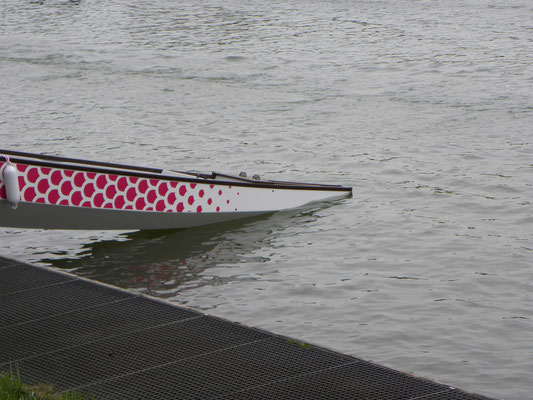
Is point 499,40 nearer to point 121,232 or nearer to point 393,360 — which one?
point 121,232

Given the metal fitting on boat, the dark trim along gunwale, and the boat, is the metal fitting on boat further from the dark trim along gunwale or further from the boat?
the dark trim along gunwale

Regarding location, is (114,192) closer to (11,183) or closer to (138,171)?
(138,171)

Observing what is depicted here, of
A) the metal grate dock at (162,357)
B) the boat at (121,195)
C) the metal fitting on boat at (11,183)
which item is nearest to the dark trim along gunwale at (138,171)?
the boat at (121,195)

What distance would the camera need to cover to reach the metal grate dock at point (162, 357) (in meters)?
6.86

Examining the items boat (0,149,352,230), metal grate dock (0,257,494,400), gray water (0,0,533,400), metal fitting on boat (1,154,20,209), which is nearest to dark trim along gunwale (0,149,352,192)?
boat (0,149,352,230)

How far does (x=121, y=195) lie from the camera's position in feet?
39.7

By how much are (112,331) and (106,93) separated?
53.2ft

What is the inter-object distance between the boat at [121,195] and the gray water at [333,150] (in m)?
0.34

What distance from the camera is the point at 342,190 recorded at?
14.8m

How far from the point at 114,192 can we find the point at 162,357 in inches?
192

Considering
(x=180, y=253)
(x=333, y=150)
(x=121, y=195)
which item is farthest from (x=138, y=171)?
(x=333, y=150)

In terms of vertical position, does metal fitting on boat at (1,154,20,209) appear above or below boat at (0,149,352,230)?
above

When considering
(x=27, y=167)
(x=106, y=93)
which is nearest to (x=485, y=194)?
(x=27, y=167)

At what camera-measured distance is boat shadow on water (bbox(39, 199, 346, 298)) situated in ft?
38.5
